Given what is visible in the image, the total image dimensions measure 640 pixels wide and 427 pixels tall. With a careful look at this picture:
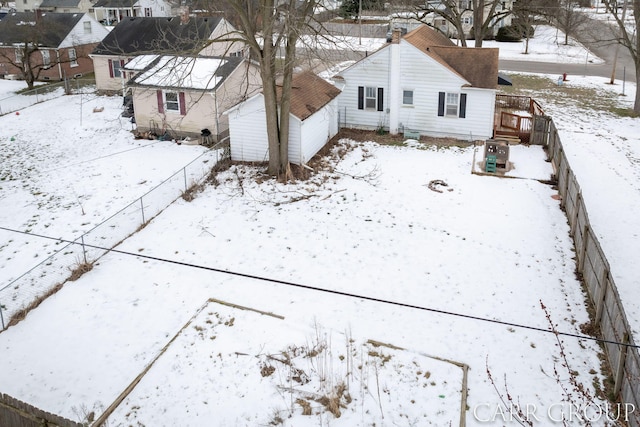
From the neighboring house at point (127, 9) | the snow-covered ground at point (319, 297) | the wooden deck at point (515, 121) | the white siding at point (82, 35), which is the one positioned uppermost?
the neighboring house at point (127, 9)

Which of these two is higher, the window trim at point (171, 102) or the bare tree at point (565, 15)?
the bare tree at point (565, 15)

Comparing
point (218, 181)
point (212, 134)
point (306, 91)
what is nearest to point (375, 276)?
point (218, 181)

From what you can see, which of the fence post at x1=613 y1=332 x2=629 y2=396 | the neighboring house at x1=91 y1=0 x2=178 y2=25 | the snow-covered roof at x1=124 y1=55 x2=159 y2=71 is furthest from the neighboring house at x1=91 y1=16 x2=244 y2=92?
the fence post at x1=613 y1=332 x2=629 y2=396

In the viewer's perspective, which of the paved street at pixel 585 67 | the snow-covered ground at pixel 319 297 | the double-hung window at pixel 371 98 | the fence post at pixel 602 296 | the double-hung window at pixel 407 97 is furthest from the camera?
the paved street at pixel 585 67

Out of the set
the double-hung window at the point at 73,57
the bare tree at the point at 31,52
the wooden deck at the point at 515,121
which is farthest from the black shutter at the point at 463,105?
the double-hung window at the point at 73,57

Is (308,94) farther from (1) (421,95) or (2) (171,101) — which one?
(2) (171,101)

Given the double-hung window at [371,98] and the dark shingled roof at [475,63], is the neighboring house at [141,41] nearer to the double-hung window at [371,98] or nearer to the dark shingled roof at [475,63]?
the double-hung window at [371,98]

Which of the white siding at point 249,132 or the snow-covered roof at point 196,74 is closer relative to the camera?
the white siding at point 249,132

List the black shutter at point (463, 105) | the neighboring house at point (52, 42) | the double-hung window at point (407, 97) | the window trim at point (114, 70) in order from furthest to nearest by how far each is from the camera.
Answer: the neighboring house at point (52, 42) → the window trim at point (114, 70) → the double-hung window at point (407, 97) → the black shutter at point (463, 105)
